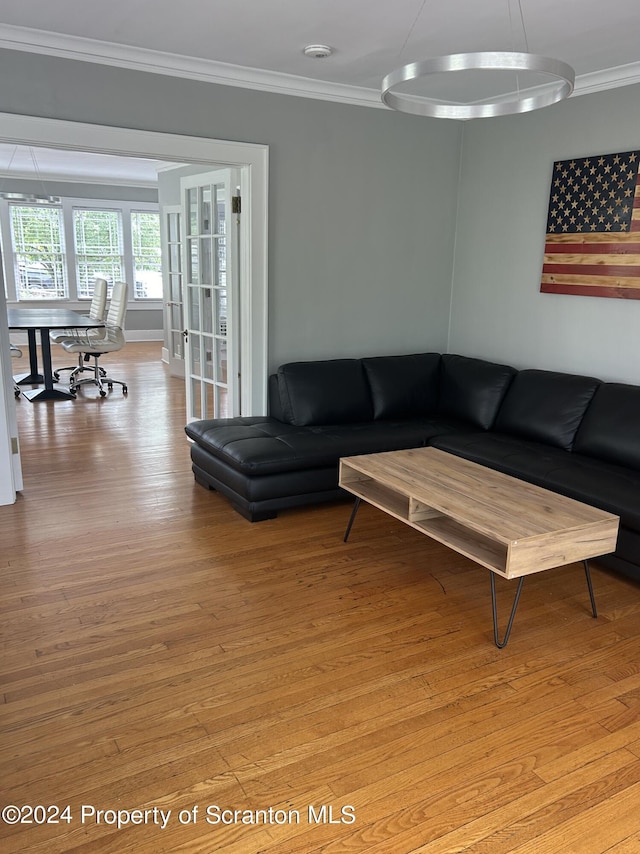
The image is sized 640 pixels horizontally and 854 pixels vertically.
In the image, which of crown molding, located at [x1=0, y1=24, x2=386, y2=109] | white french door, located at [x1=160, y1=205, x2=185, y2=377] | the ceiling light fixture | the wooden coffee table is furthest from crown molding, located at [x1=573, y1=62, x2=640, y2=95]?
white french door, located at [x1=160, y1=205, x2=185, y2=377]

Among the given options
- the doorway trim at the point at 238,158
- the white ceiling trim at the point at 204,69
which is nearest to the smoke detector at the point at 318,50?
the white ceiling trim at the point at 204,69

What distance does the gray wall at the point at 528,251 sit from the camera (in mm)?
4051

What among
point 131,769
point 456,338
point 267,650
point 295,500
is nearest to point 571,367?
point 456,338

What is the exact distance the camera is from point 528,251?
4.65 m

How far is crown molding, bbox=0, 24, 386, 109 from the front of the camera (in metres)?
3.47

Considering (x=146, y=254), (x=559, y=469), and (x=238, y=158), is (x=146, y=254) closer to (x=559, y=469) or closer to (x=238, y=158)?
(x=238, y=158)

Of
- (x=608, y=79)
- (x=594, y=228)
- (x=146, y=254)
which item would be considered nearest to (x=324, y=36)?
(x=608, y=79)

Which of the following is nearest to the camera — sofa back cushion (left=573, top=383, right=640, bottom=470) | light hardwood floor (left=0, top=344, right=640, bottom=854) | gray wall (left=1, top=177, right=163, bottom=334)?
light hardwood floor (left=0, top=344, right=640, bottom=854)

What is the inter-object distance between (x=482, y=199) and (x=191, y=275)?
7.62ft

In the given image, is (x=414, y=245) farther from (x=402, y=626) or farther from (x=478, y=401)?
(x=402, y=626)

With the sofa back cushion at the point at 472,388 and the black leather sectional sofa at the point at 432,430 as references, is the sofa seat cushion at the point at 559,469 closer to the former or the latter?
the black leather sectional sofa at the point at 432,430

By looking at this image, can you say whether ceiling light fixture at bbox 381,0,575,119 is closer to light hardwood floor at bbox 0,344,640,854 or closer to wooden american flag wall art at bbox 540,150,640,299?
wooden american flag wall art at bbox 540,150,640,299

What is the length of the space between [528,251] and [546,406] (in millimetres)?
1241

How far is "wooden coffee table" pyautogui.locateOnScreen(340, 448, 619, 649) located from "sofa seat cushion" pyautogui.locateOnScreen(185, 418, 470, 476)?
38 cm
